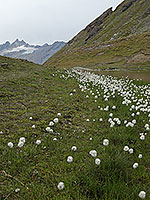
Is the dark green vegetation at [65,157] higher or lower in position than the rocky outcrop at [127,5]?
Answer: lower

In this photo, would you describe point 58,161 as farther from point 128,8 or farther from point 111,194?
point 128,8

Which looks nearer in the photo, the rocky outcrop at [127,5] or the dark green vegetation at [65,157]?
the dark green vegetation at [65,157]

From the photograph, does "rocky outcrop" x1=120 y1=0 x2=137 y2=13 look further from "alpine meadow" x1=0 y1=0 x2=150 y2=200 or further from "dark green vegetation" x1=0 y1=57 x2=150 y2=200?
"dark green vegetation" x1=0 y1=57 x2=150 y2=200

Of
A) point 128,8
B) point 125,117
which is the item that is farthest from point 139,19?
point 125,117

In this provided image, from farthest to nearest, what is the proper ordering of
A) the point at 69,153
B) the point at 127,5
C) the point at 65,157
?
the point at 127,5 → the point at 69,153 → the point at 65,157

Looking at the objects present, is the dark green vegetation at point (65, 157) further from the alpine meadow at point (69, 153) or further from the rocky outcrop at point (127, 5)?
the rocky outcrop at point (127, 5)

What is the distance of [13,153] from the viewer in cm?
374

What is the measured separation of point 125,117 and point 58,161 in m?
3.48

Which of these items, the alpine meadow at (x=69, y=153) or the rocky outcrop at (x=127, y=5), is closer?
the alpine meadow at (x=69, y=153)

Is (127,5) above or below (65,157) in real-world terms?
above

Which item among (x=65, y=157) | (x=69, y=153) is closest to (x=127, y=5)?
(x=69, y=153)

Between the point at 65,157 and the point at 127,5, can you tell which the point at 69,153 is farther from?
the point at 127,5

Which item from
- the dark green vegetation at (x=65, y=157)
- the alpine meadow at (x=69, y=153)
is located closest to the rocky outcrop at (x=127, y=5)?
the alpine meadow at (x=69, y=153)

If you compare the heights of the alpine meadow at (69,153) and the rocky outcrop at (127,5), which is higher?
the rocky outcrop at (127,5)
